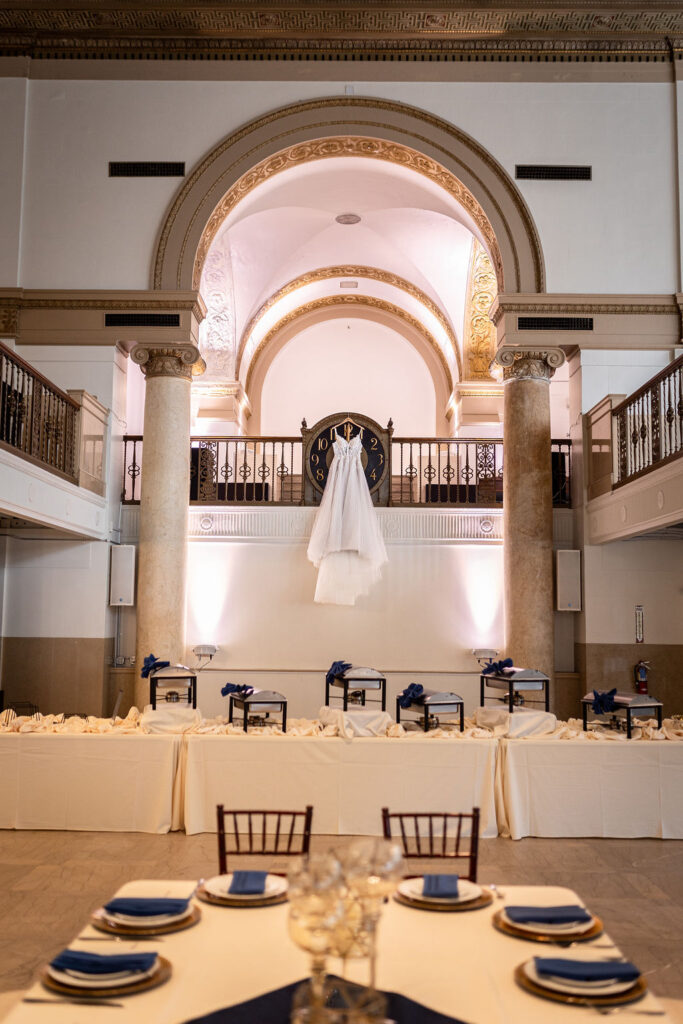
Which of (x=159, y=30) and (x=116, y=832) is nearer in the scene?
(x=116, y=832)

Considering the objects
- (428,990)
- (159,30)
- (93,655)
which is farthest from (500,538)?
(428,990)

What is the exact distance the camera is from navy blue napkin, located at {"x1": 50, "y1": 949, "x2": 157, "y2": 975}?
2.25 metres

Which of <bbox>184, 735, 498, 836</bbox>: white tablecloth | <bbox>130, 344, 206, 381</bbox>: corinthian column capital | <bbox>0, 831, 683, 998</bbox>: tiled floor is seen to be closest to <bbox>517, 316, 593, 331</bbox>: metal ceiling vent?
<bbox>130, 344, 206, 381</bbox>: corinthian column capital

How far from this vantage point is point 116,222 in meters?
11.3

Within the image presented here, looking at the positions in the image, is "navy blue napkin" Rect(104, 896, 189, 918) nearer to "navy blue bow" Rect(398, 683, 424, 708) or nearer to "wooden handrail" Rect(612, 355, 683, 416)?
"navy blue bow" Rect(398, 683, 424, 708)

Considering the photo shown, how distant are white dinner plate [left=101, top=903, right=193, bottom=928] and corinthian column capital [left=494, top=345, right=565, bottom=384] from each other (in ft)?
30.6

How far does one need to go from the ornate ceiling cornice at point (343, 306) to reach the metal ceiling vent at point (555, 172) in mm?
7962

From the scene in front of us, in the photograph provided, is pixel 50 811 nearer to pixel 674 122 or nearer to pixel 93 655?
pixel 93 655

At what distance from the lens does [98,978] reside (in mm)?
2225

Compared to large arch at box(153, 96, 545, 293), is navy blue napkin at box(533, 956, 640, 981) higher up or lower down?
lower down

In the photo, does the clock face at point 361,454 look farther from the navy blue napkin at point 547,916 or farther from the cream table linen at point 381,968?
the navy blue napkin at point 547,916

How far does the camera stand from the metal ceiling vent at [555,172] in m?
11.3

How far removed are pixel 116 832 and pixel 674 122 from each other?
1058 centimetres

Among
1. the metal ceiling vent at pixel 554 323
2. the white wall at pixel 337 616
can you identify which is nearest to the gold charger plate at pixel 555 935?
the white wall at pixel 337 616
